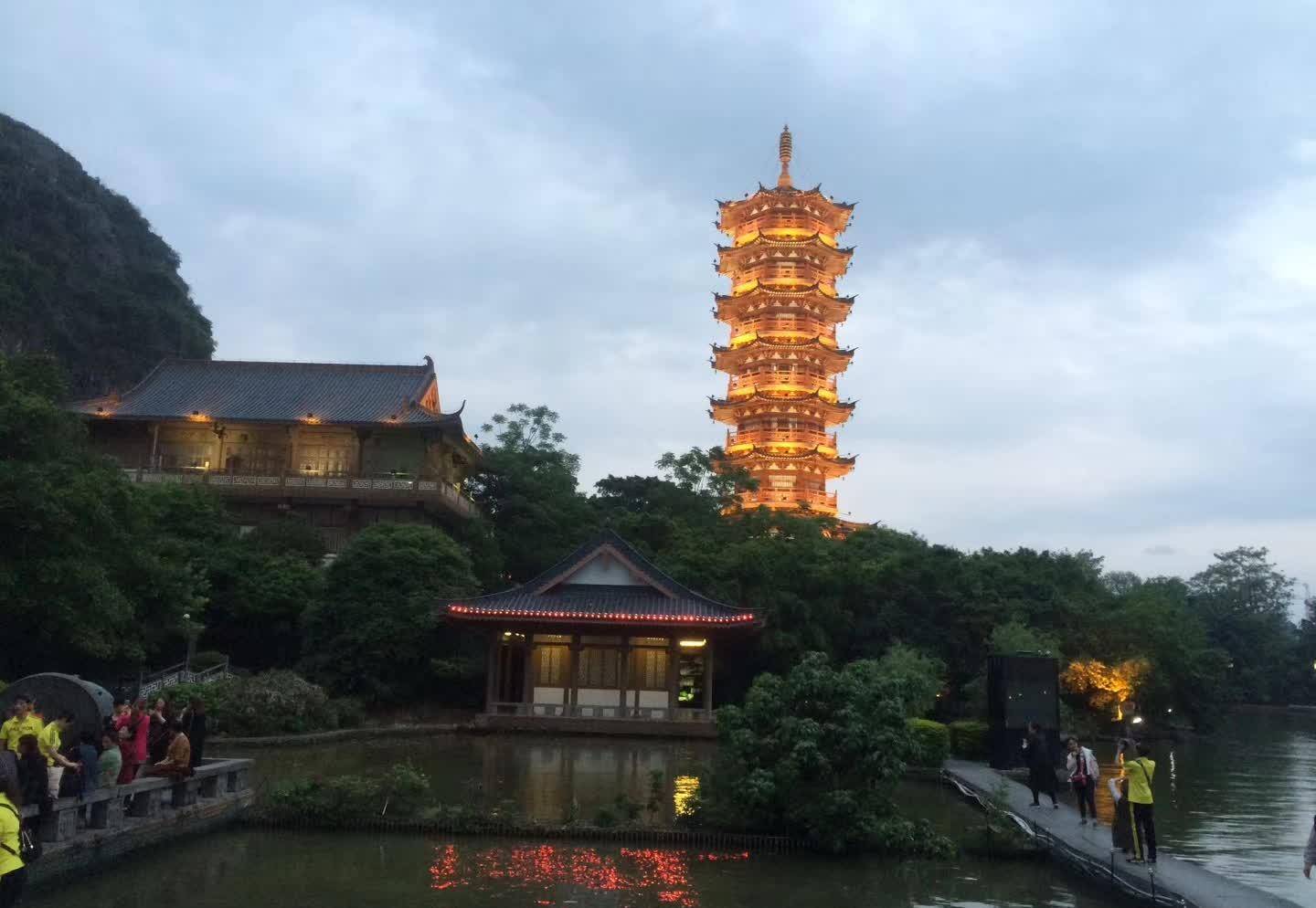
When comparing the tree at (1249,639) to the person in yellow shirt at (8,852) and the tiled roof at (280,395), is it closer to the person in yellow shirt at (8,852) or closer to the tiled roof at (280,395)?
the tiled roof at (280,395)

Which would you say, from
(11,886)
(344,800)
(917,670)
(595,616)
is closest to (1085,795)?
(344,800)

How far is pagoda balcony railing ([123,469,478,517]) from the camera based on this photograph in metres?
35.4

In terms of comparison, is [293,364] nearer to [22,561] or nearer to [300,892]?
[22,561]

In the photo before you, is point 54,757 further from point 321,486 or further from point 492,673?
point 321,486

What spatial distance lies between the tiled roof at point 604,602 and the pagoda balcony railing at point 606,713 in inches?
94.9

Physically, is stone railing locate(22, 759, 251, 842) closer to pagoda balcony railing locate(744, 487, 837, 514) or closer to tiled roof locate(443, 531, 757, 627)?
tiled roof locate(443, 531, 757, 627)

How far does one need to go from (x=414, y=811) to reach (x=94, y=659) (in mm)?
13901

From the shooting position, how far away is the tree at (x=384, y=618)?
27.1 m

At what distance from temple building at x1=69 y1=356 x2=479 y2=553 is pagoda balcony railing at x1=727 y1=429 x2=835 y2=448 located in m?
13.3

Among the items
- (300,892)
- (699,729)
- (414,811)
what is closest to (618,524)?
(699,729)

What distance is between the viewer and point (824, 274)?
1988 inches

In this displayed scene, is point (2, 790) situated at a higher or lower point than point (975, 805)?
higher

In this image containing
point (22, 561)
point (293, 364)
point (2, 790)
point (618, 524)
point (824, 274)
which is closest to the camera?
point (2, 790)

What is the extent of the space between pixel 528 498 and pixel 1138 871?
1177 inches
